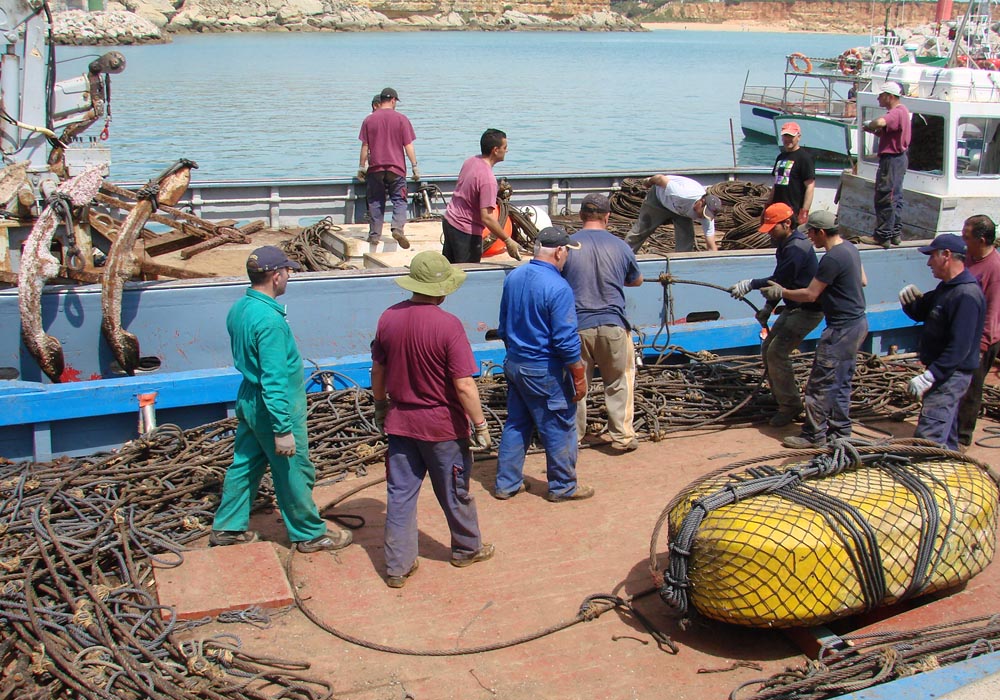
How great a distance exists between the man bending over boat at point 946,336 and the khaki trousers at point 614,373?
1.78 metres

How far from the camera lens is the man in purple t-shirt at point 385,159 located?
30.9 ft

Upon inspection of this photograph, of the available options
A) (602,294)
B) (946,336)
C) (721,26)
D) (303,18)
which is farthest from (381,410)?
(721,26)

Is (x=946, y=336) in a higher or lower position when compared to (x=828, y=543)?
higher

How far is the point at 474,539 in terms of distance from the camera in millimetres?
5141

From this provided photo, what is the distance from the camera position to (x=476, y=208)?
7809 mm

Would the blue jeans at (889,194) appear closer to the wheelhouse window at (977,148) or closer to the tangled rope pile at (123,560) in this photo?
the wheelhouse window at (977,148)

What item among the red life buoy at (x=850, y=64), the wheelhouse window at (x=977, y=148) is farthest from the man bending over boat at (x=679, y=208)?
the red life buoy at (x=850, y=64)

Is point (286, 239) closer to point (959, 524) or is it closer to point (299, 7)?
point (959, 524)

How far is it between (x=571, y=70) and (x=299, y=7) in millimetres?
35591

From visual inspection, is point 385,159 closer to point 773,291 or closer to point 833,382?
point 773,291

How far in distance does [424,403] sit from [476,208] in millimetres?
3297

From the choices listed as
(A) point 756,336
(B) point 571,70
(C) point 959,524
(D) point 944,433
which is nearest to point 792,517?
(C) point 959,524

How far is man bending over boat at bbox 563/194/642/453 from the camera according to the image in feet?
20.9

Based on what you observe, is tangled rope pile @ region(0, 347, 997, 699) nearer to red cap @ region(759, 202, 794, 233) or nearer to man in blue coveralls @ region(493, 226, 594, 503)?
→ man in blue coveralls @ region(493, 226, 594, 503)
